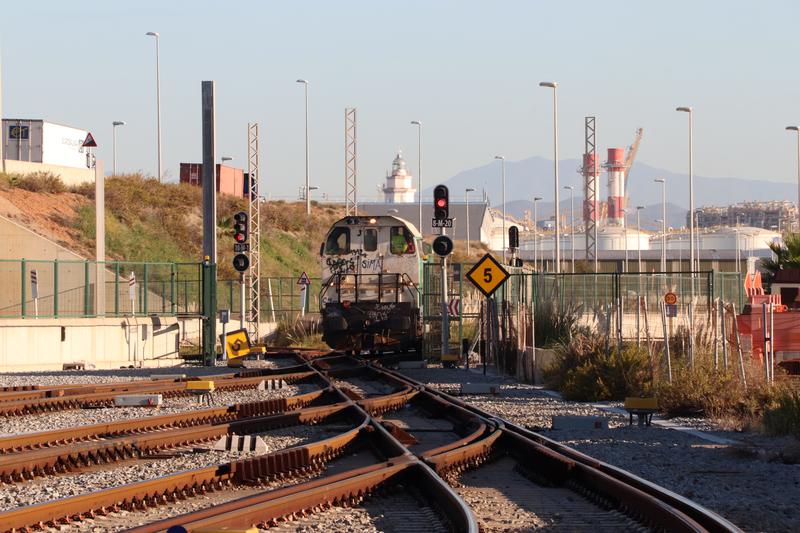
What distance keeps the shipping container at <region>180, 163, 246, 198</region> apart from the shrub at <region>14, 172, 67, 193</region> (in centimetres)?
1728

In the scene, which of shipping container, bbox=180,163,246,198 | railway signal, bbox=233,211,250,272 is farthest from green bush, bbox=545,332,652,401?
shipping container, bbox=180,163,246,198

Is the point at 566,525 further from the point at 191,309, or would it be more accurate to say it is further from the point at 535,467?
the point at 191,309

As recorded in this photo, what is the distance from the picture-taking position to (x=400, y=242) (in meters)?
29.5

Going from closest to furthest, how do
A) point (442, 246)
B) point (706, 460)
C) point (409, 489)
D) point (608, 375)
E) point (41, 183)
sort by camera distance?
point (409, 489), point (706, 460), point (608, 375), point (442, 246), point (41, 183)

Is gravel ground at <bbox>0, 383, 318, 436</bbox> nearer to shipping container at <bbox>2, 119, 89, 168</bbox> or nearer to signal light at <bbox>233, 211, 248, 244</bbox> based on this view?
signal light at <bbox>233, 211, 248, 244</bbox>

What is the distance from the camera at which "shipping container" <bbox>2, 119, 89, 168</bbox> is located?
215 ft

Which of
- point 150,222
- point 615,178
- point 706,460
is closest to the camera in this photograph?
point 706,460

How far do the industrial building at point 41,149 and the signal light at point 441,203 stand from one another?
39534mm

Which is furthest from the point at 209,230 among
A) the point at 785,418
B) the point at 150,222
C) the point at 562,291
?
the point at 150,222

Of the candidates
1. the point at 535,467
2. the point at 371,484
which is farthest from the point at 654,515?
the point at 535,467

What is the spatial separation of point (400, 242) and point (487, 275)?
4.20 meters

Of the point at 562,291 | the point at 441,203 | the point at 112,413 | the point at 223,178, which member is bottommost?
the point at 112,413

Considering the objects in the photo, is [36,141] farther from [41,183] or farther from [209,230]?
[209,230]

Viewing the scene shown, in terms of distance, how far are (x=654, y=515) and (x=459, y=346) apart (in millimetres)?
24850
